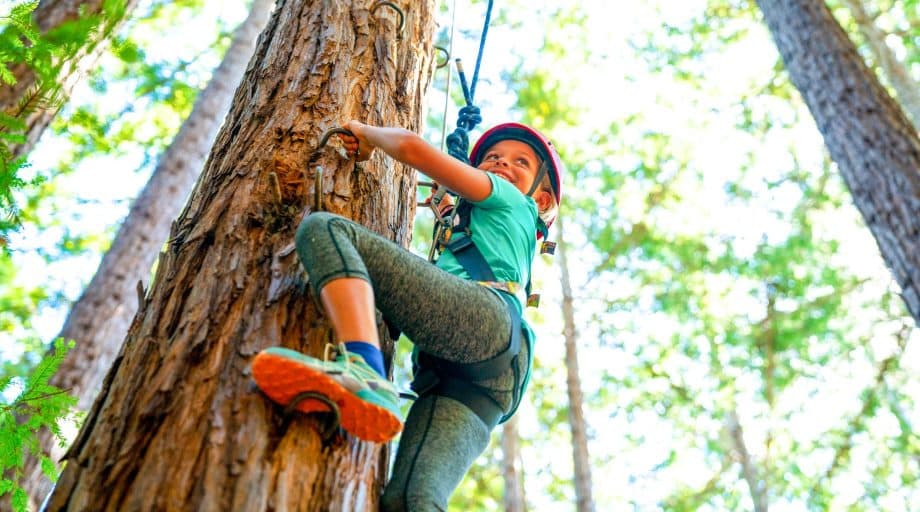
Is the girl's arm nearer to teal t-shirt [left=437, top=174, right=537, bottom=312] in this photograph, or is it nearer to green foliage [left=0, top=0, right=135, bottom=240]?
teal t-shirt [left=437, top=174, right=537, bottom=312]

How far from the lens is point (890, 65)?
7879 mm

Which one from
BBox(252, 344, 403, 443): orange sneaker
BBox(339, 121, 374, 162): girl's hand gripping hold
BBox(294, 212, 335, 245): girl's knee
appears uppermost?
BBox(339, 121, 374, 162): girl's hand gripping hold

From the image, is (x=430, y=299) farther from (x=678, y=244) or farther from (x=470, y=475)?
(x=470, y=475)

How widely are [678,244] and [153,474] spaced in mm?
9817

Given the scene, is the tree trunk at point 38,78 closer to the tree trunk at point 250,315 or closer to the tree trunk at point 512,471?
the tree trunk at point 250,315

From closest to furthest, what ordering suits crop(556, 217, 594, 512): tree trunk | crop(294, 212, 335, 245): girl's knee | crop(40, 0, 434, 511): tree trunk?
crop(40, 0, 434, 511): tree trunk
crop(294, 212, 335, 245): girl's knee
crop(556, 217, 594, 512): tree trunk

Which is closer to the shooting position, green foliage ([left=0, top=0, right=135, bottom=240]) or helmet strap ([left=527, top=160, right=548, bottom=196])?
green foliage ([left=0, top=0, right=135, bottom=240])

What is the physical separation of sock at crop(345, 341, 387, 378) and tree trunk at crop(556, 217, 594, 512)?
643cm

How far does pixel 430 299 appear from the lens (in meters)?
1.85

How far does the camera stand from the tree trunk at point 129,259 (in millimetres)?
5273

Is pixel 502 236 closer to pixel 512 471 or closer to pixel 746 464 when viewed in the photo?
pixel 512 471

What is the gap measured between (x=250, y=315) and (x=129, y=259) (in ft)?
16.9

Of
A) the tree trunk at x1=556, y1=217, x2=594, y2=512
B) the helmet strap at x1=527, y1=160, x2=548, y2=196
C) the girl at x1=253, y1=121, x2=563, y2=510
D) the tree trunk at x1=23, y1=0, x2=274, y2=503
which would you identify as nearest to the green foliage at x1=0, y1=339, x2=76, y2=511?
the girl at x1=253, y1=121, x2=563, y2=510

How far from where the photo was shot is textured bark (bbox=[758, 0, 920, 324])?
3.96 meters
